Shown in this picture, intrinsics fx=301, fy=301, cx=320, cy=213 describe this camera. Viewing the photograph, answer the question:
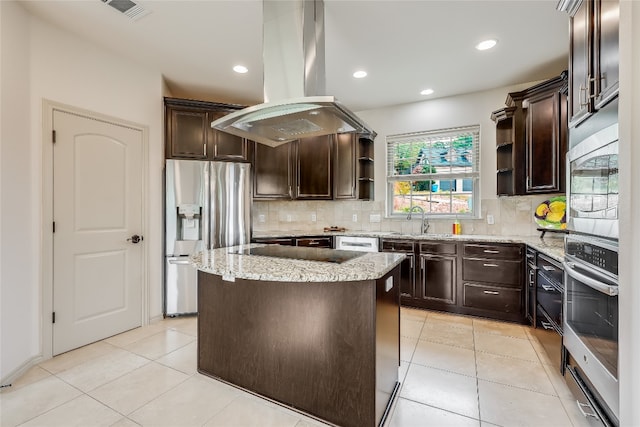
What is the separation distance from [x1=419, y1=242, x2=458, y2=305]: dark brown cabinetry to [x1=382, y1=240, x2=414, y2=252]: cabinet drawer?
13 cm

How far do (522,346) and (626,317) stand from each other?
1.76m

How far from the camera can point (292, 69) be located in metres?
2.11

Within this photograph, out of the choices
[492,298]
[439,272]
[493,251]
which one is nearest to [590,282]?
[493,251]

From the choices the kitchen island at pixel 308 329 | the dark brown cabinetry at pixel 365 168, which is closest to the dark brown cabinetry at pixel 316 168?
the dark brown cabinetry at pixel 365 168

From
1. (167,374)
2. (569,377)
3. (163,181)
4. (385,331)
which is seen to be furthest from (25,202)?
(569,377)

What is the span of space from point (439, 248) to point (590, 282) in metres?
2.02

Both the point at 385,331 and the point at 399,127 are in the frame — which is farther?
the point at 399,127

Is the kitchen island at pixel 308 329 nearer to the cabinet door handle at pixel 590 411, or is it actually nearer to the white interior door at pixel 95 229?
the cabinet door handle at pixel 590 411

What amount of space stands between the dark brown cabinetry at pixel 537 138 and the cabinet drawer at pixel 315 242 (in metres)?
2.29

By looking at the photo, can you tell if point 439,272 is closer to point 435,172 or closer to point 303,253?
point 435,172

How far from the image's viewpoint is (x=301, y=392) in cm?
177

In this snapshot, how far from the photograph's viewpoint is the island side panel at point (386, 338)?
1632 mm

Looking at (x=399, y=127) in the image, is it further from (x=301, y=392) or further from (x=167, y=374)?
(x=167, y=374)

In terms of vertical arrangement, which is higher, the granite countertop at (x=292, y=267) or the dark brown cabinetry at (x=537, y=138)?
the dark brown cabinetry at (x=537, y=138)
